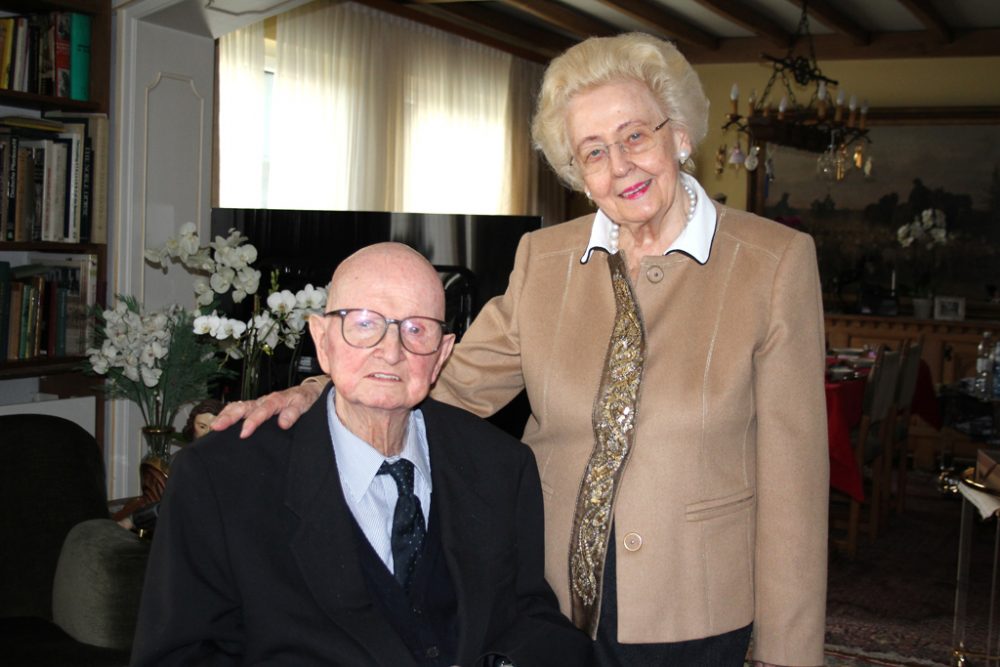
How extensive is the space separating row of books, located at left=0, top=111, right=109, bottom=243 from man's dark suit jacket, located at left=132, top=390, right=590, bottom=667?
9.27ft

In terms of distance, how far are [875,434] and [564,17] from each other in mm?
3725

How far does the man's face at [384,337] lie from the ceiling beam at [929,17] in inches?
251

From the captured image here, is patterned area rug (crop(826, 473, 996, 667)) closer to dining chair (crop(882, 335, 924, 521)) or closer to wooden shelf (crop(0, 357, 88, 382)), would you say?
dining chair (crop(882, 335, 924, 521))

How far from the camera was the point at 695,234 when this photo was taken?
162 centimetres

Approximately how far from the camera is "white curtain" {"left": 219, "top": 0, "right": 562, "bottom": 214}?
20.2 feet

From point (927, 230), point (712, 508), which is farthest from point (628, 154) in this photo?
point (927, 230)

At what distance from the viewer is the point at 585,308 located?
1.68 meters

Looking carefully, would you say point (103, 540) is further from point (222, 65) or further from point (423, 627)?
point (222, 65)

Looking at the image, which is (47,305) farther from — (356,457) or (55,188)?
(356,457)

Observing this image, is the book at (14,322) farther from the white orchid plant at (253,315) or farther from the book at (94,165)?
the white orchid plant at (253,315)


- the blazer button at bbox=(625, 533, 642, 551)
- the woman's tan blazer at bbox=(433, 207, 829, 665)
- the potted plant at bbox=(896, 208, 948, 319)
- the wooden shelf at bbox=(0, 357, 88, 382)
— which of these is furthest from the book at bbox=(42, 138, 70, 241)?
the potted plant at bbox=(896, 208, 948, 319)

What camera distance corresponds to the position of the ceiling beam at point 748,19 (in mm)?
7090

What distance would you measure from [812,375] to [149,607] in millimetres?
986

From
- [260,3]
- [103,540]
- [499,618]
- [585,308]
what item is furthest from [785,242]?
[260,3]
